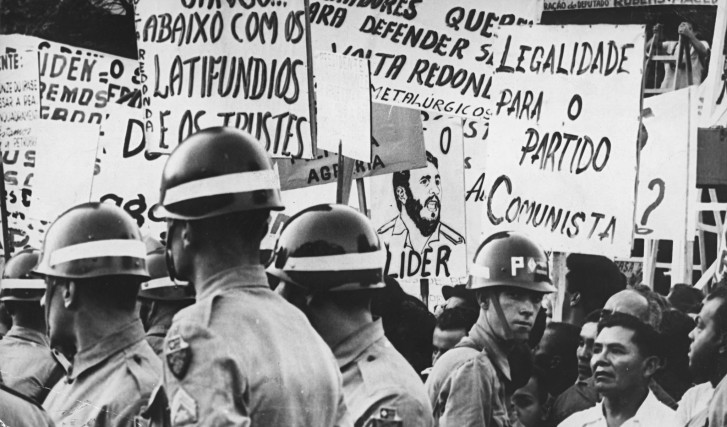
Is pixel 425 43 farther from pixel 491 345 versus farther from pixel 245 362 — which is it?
pixel 245 362

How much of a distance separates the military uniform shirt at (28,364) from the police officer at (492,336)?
6.15 feet

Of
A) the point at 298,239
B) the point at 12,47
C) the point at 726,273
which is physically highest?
the point at 12,47

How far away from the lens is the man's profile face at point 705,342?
8836mm

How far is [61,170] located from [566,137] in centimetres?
371

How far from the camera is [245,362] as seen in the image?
3.72 m

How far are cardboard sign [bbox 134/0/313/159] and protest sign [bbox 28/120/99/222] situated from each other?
1.27 meters

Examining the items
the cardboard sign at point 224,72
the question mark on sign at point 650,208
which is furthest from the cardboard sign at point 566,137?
the cardboard sign at point 224,72

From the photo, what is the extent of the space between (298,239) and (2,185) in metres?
5.21

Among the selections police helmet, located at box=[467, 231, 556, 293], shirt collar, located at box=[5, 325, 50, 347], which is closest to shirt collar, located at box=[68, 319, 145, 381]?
shirt collar, located at box=[5, 325, 50, 347]

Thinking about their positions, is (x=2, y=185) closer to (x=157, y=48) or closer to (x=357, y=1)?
(x=157, y=48)

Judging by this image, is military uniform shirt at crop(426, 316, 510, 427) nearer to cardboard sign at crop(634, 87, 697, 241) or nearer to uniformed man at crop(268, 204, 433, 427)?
uniformed man at crop(268, 204, 433, 427)

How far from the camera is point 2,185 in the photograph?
10.1m

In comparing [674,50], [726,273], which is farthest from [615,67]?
[674,50]

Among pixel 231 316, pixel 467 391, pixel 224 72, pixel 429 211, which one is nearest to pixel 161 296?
pixel 467 391
